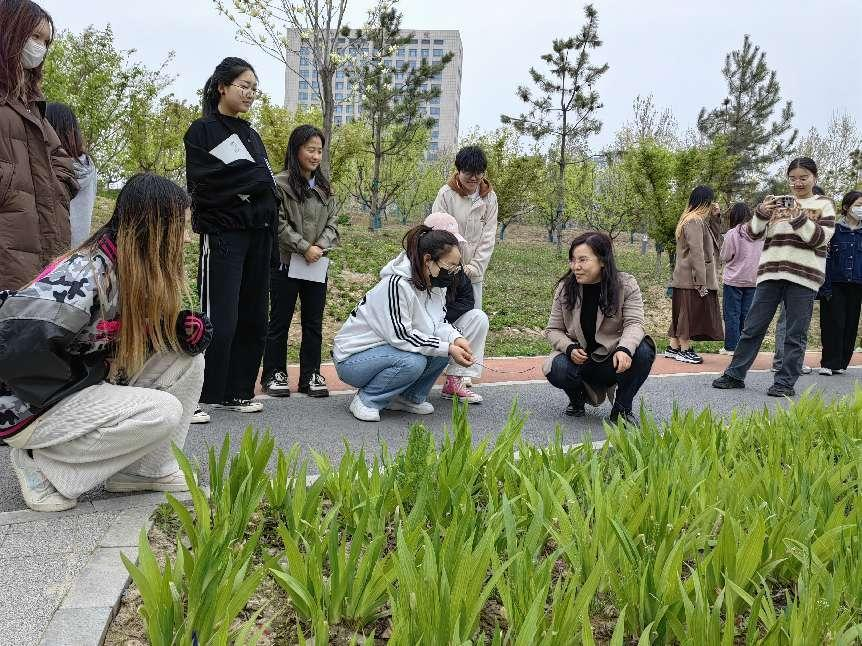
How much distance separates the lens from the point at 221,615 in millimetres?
1811

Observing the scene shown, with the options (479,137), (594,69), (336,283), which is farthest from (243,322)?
(479,137)

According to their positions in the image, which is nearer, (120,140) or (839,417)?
(839,417)

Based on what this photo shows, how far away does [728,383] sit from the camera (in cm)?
640

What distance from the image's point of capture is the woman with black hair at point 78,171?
464 cm

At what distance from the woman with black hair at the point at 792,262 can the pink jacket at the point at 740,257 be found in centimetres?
213

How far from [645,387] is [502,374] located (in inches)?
46.7

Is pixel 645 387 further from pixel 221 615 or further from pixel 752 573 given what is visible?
pixel 221 615

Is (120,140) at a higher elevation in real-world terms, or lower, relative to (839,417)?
higher

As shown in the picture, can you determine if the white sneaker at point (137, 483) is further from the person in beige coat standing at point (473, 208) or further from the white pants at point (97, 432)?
the person in beige coat standing at point (473, 208)

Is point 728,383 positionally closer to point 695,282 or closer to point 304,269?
point 695,282

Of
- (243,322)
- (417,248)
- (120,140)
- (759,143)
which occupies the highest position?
(759,143)

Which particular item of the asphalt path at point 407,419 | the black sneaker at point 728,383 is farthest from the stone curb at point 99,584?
the black sneaker at point 728,383

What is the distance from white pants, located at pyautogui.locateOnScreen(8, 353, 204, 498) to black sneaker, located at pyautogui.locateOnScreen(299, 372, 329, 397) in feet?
7.23

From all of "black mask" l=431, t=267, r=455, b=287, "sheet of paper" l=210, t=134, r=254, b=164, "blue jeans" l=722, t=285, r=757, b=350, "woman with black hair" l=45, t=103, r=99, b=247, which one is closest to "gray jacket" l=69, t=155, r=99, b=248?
"woman with black hair" l=45, t=103, r=99, b=247
